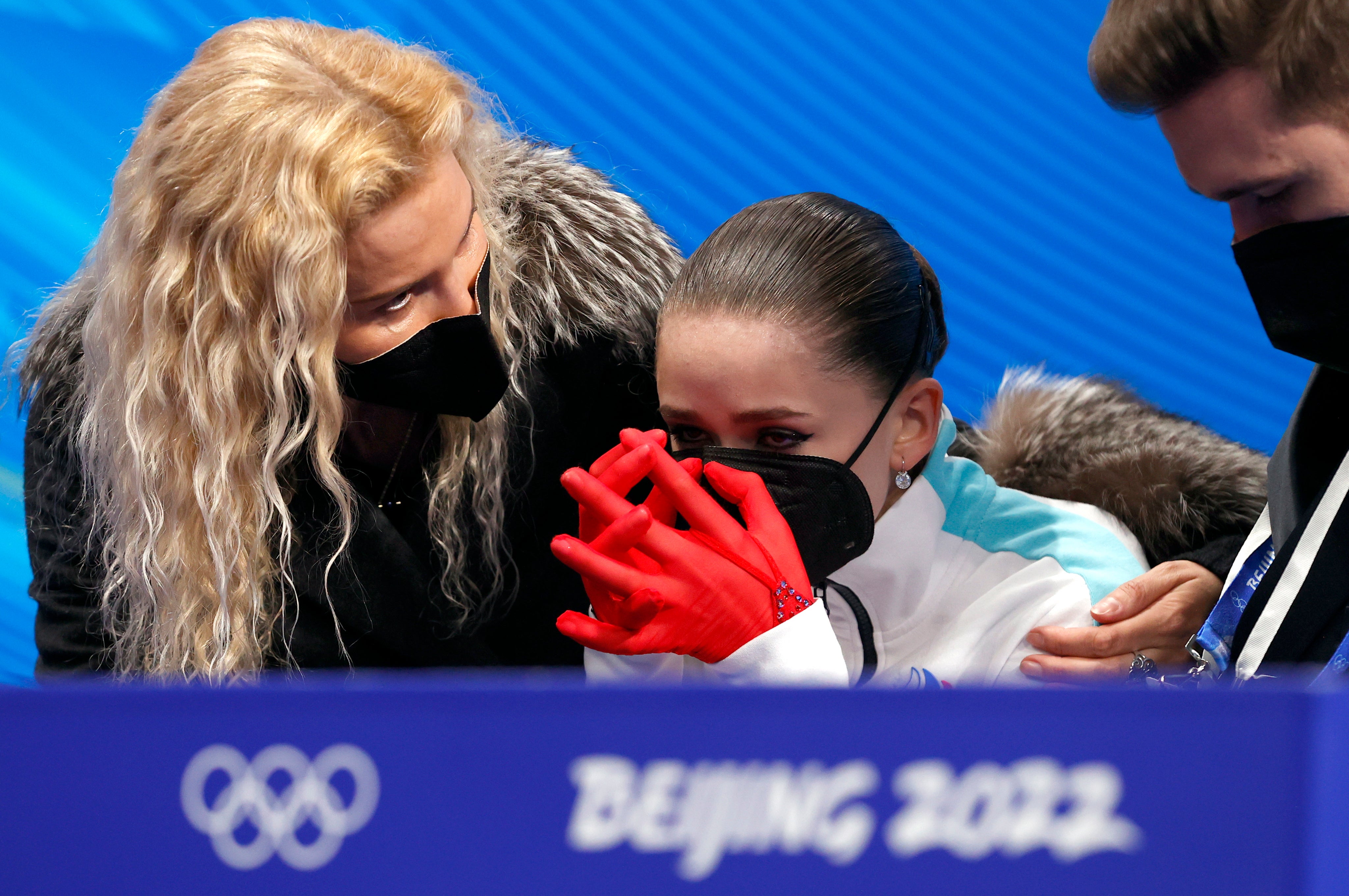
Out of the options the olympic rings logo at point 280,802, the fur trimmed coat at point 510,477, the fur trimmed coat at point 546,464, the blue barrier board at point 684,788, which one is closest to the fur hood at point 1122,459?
the fur trimmed coat at point 546,464

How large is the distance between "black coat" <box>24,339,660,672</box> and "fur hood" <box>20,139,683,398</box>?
0.15 ft

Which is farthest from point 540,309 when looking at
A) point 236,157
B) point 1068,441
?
point 1068,441

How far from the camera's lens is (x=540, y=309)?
1.54 metres

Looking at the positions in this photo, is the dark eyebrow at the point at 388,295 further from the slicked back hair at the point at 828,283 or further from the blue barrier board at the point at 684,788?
the blue barrier board at the point at 684,788

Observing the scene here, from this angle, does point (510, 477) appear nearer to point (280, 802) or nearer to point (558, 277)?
point (558, 277)

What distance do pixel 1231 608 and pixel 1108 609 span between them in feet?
0.41

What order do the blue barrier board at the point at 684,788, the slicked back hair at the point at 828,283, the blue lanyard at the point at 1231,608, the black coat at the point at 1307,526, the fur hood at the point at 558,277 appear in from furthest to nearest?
1. the fur hood at the point at 558,277
2. the slicked back hair at the point at 828,283
3. the blue lanyard at the point at 1231,608
4. the black coat at the point at 1307,526
5. the blue barrier board at the point at 684,788

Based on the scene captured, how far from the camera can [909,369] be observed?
133cm

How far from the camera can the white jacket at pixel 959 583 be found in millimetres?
1279

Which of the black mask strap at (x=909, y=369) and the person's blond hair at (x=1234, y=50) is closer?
the person's blond hair at (x=1234, y=50)

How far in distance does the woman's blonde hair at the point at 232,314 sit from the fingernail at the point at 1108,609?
0.80 meters

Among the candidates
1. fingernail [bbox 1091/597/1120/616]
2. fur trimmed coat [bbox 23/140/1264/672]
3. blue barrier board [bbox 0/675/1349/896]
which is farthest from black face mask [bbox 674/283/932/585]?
blue barrier board [bbox 0/675/1349/896]

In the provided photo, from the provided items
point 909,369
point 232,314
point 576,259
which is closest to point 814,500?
point 909,369

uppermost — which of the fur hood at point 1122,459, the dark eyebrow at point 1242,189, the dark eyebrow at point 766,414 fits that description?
the dark eyebrow at point 1242,189
